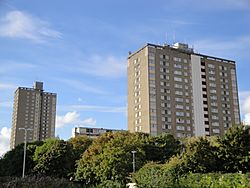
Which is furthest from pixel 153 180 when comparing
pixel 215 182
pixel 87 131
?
pixel 87 131

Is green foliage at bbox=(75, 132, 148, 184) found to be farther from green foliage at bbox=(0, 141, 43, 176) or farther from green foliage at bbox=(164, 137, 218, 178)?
green foliage at bbox=(0, 141, 43, 176)

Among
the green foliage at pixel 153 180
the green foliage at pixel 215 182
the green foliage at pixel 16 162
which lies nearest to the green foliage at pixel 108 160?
the green foliage at pixel 16 162

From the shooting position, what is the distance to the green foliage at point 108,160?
32375 mm

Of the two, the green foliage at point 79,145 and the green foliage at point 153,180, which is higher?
the green foliage at point 79,145

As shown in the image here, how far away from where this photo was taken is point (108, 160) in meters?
33.2

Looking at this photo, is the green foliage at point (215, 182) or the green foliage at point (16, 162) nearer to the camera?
the green foliage at point (215, 182)

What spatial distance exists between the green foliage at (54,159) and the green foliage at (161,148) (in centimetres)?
932

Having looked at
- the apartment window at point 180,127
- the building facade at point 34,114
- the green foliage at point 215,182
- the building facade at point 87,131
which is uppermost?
the building facade at point 34,114

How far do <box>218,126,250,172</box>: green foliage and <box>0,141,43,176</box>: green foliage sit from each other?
752 inches

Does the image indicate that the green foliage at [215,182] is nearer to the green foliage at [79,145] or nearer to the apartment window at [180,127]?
the green foliage at [79,145]

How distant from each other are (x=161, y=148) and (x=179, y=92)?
3358 cm

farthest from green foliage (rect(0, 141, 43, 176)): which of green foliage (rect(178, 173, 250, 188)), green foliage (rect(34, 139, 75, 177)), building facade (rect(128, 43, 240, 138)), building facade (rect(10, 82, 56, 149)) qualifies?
building facade (rect(10, 82, 56, 149))

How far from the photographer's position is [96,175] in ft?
109

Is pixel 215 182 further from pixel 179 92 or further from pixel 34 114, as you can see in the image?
pixel 34 114
